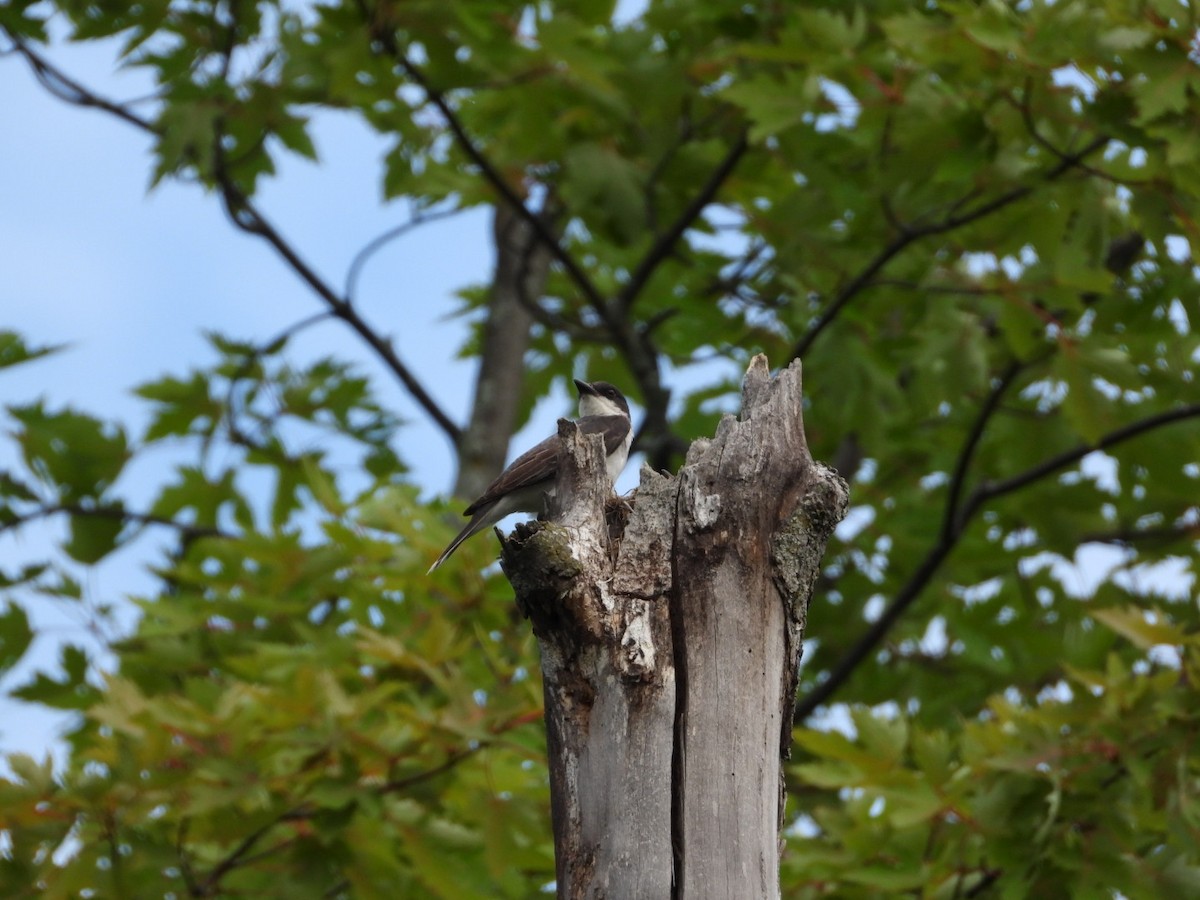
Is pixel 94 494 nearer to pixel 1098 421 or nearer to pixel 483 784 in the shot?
pixel 483 784

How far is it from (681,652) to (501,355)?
685cm

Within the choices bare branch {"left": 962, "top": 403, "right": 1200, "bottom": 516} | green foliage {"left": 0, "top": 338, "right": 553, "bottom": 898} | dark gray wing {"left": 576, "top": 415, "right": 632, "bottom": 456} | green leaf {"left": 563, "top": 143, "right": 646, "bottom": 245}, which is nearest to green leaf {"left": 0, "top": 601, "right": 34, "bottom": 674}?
green foliage {"left": 0, "top": 338, "right": 553, "bottom": 898}

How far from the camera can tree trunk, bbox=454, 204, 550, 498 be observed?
9375 mm

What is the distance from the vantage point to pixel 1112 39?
5.69 meters

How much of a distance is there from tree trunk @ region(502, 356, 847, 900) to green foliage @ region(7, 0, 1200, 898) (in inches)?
86.8

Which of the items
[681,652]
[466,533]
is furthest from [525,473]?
[681,652]

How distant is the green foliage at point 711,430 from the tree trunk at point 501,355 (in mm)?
513

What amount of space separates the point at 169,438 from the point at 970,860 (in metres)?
5.66

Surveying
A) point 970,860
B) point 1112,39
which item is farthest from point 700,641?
point 1112,39

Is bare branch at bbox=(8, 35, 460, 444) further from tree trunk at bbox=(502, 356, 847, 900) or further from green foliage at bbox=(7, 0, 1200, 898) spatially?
tree trunk at bbox=(502, 356, 847, 900)

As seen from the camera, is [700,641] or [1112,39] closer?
[700,641]

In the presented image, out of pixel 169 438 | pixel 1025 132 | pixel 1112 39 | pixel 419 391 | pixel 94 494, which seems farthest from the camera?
pixel 419 391

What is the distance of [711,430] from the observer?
29.0 ft

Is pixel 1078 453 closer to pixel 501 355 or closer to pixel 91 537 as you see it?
pixel 501 355
